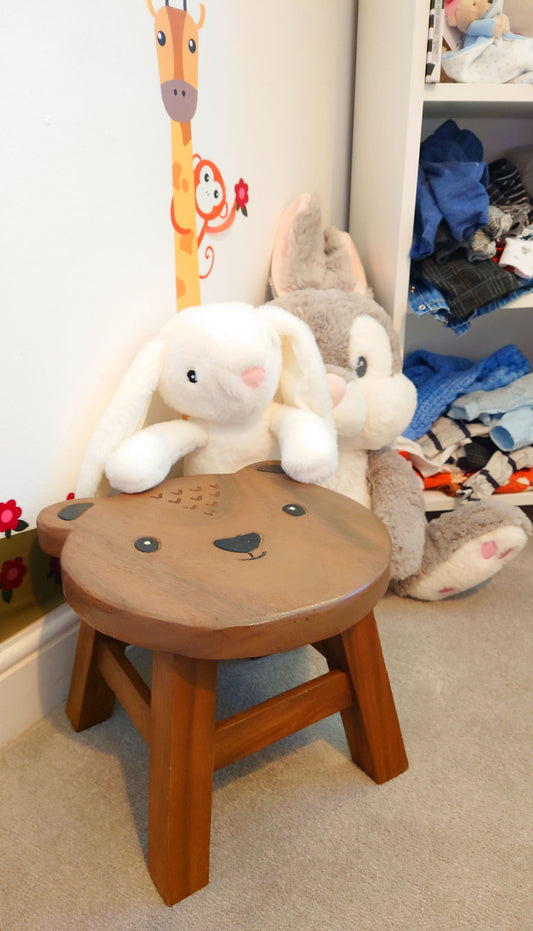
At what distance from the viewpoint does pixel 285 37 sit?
1.04m

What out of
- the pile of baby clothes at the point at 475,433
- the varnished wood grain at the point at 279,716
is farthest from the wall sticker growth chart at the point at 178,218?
the pile of baby clothes at the point at 475,433

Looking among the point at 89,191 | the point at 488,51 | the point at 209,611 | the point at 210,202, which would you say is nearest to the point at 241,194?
the point at 210,202

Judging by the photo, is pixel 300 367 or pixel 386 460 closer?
pixel 300 367

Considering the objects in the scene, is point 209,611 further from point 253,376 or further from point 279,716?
point 253,376

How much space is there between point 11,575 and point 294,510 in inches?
14.1

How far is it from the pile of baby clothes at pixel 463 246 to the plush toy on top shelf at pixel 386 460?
132 millimetres

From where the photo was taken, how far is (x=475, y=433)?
1190 mm

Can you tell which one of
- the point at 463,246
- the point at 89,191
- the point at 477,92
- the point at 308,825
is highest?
the point at 477,92

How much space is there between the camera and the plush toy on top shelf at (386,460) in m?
0.95

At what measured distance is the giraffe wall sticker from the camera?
79 centimetres

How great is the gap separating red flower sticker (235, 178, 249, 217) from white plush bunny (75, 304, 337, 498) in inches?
11.0

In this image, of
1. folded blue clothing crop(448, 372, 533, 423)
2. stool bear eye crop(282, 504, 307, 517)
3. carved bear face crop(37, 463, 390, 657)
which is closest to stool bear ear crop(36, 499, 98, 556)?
carved bear face crop(37, 463, 390, 657)

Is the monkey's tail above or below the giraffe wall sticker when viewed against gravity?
below

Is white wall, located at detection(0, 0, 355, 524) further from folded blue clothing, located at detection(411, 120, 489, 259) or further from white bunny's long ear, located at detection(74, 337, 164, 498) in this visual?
folded blue clothing, located at detection(411, 120, 489, 259)
